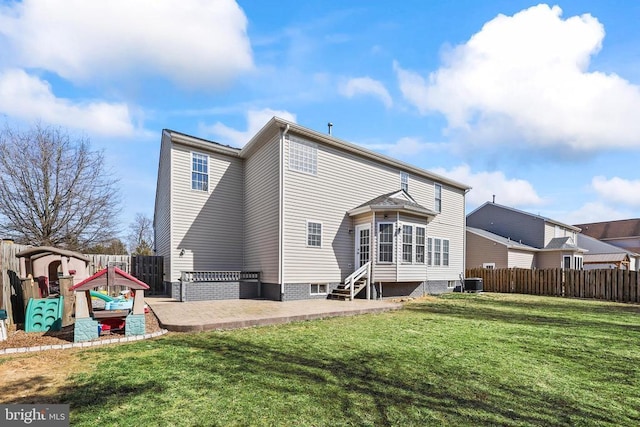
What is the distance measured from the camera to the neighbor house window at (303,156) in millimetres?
12352

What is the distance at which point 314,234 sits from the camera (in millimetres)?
12961

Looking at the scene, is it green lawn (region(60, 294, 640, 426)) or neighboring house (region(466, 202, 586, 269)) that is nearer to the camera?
green lawn (region(60, 294, 640, 426))

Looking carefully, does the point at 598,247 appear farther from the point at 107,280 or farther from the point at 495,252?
the point at 107,280

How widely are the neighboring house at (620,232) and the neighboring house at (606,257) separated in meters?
9.61

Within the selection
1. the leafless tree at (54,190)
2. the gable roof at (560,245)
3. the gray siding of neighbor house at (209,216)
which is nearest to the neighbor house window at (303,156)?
the gray siding of neighbor house at (209,216)

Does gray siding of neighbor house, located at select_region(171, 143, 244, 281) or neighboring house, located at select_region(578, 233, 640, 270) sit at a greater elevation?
gray siding of neighbor house, located at select_region(171, 143, 244, 281)

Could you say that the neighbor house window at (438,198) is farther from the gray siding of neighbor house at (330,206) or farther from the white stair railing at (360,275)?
the white stair railing at (360,275)

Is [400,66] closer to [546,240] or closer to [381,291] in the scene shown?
[381,291]

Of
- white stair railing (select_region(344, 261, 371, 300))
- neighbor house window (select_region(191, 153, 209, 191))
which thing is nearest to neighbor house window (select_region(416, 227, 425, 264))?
white stair railing (select_region(344, 261, 371, 300))

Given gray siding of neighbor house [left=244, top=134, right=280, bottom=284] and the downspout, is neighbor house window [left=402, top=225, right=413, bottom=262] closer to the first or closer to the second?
the downspout

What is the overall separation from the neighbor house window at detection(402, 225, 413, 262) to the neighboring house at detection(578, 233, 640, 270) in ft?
81.5

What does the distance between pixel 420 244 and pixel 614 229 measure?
1866 inches

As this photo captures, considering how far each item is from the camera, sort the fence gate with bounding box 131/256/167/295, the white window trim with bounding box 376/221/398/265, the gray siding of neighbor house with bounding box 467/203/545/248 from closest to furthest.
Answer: the white window trim with bounding box 376/221/398/265 → the fence gate with bounding box 131/256/167/295 → the gray siding of neighbor house with bounding box 467/203/545/248

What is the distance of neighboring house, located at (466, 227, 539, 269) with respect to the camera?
23531 millimetres
